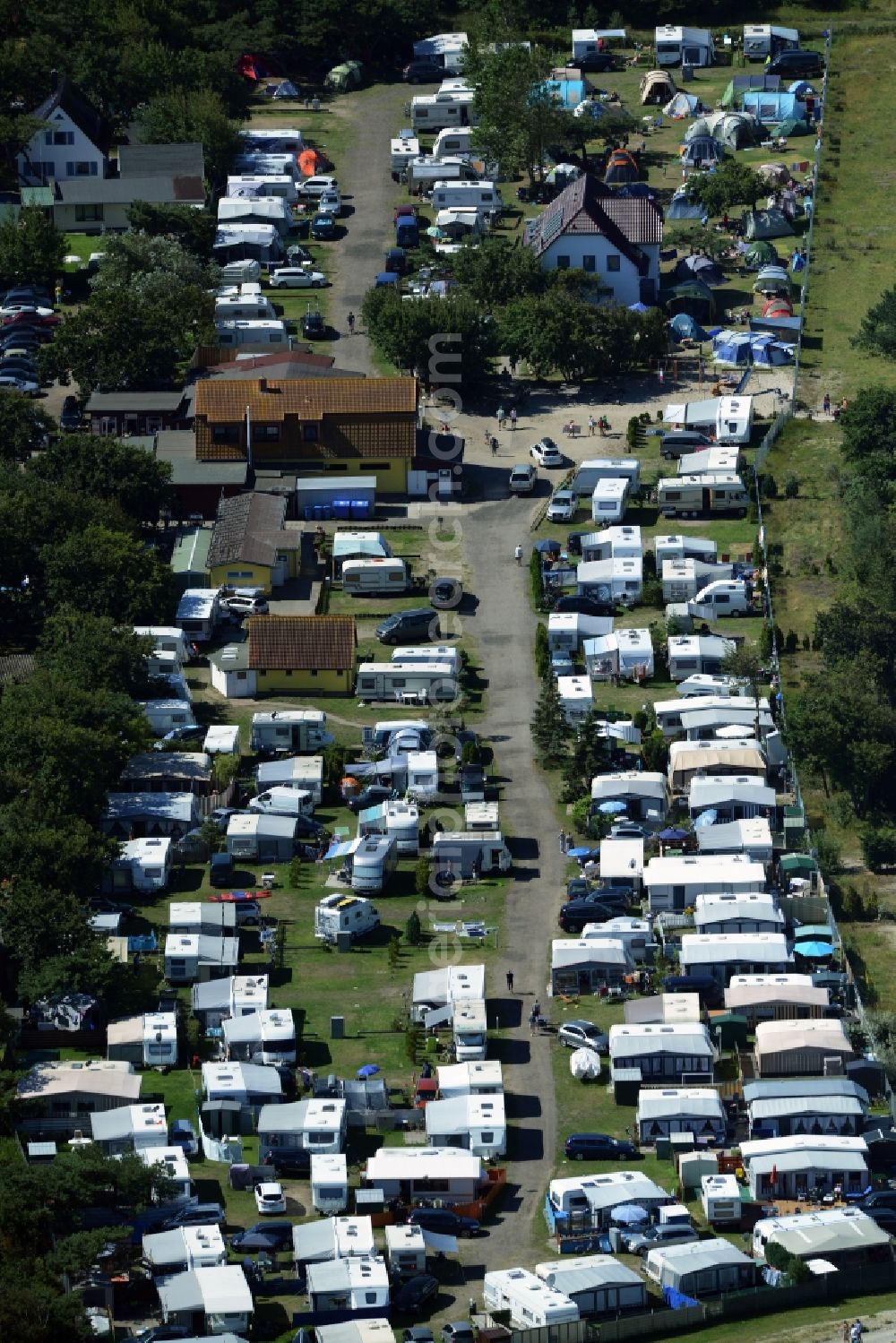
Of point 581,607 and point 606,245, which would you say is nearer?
point 581,607

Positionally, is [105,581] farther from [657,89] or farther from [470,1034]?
[657,89]

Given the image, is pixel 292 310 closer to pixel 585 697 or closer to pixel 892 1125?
pixel 585 697

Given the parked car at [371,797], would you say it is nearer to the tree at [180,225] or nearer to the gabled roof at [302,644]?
the gabled roof at [302,644]

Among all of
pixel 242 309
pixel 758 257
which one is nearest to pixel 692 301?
A: pixel 758 257

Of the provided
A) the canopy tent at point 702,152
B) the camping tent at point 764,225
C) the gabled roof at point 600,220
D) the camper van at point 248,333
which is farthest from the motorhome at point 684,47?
the camper van at point 248,333

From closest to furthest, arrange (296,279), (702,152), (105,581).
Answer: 1. (105,581)
2. (296,279)
3. (702,152)

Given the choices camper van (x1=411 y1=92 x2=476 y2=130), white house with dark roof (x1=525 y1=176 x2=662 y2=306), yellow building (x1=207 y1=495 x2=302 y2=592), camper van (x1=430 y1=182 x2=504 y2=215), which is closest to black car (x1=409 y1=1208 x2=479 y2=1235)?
yellow building (x1=207 y1=495 x2=302 y2=592)

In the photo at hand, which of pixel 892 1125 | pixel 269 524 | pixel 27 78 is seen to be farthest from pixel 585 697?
pixel 27 78
